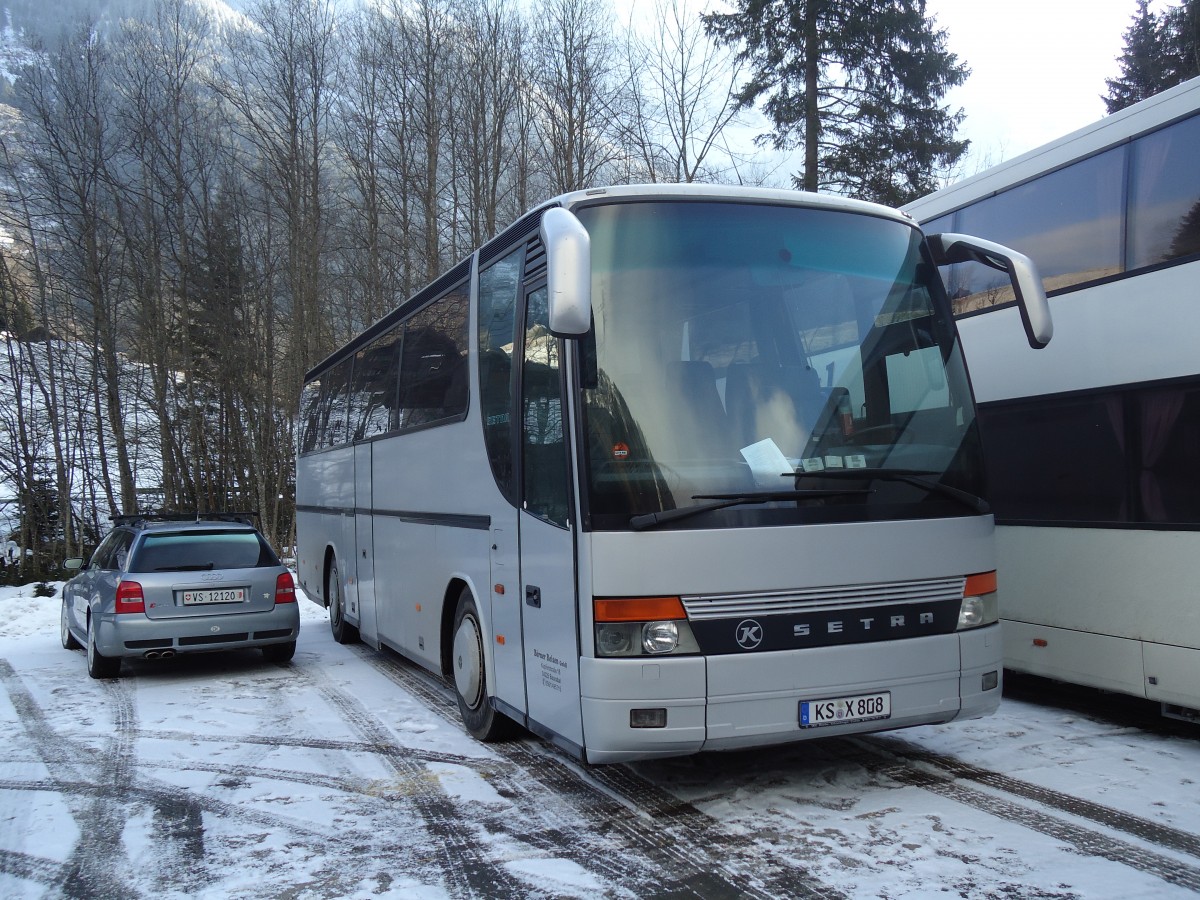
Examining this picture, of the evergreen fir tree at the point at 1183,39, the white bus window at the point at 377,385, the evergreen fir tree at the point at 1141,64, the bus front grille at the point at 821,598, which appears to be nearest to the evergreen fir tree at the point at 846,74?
the evergreen fir tree at the point at 1183,39

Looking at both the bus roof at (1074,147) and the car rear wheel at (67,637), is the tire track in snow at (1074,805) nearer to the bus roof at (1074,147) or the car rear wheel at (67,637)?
the bus roof at (1074,147)

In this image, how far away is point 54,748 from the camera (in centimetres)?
698

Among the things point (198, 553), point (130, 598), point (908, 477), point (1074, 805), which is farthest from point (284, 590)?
point (1074, 805)

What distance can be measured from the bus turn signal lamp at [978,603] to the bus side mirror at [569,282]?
8.44 feet

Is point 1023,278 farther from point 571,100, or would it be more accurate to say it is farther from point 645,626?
point 571,100

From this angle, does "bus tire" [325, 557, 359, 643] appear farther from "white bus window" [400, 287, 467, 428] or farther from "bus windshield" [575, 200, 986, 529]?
"bus windshield" [575, 200, 986, 529]

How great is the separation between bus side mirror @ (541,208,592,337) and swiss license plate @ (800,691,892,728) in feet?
7.14

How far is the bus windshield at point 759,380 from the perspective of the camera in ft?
16.1

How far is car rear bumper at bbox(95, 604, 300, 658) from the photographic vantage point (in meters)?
9.27

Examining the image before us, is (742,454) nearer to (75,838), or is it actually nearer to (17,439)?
(75,838)

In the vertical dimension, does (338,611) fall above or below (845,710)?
below

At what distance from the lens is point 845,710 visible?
503cm

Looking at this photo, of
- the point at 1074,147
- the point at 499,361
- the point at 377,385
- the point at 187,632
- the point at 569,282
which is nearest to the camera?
the point at 569,282

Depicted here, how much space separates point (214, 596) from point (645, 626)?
20.2ft
